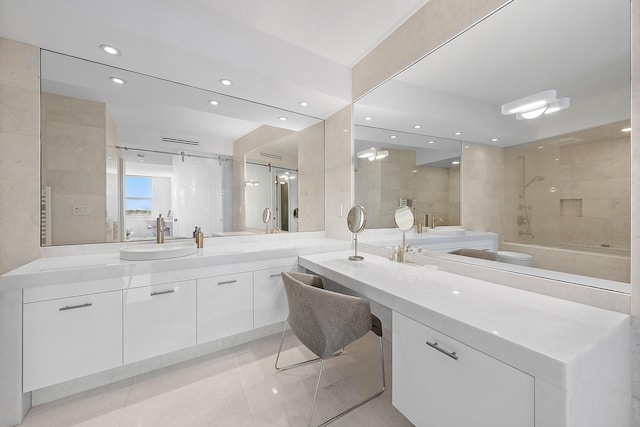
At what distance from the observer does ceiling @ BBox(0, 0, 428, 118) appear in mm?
1465

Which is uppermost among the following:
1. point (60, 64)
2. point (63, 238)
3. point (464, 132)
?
point (60, 64)

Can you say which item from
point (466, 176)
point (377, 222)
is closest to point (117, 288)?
point (377, 222)

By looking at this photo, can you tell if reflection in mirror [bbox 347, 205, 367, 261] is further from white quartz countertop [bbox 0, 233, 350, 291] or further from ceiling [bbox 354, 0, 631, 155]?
ceiling [bbox 354, 0, 631, 155]

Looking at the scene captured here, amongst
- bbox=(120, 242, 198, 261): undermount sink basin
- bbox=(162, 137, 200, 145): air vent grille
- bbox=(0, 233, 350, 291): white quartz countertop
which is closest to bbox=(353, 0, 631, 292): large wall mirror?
bbox=(0, 233, 350, 291): white quartz countertop

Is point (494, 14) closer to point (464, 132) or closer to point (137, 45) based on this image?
point (464, 132)

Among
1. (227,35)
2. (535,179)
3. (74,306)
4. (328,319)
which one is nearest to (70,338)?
(74,306)

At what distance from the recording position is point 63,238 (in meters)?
1.77

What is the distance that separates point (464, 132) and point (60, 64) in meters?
2.73

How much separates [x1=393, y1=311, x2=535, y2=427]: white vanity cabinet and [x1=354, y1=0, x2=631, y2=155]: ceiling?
108 cm

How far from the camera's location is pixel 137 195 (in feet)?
6.69

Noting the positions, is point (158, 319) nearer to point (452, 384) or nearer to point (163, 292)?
point (163, 292)

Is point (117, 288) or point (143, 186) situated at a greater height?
point (143, 186)

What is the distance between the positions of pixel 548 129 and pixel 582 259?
0.62 metres

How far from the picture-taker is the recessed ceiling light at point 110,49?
163cm
